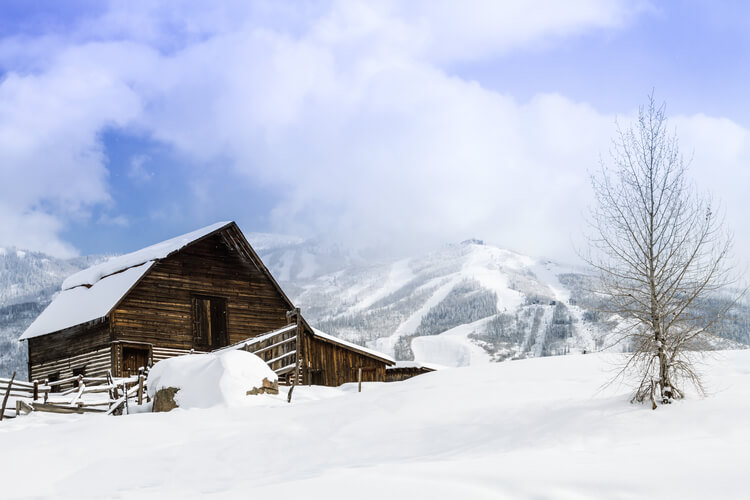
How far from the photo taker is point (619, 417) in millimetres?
11625

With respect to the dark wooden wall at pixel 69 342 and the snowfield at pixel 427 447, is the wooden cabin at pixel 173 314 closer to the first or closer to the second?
the dark wooden wall at pixel 69 342

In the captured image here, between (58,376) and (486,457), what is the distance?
25.8 metres

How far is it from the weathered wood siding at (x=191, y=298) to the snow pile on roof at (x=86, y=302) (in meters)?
0.43

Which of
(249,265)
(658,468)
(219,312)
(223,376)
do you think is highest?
(249,265)

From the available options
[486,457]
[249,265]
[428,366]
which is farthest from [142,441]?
[428,366]

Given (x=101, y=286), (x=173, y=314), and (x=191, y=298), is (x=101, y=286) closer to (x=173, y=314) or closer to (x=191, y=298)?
(x=173, y=314)

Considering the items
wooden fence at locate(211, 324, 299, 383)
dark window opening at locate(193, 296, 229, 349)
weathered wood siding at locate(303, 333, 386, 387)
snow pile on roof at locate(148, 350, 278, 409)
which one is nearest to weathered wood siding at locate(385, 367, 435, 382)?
weathered wood siding at locate(303, 333, 386, 387)

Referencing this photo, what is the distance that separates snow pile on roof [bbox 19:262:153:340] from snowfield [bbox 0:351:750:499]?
13.8m

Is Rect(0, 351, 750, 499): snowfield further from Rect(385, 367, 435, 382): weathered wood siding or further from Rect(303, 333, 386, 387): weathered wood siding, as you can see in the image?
Rect(385, 367, 435, 382): weathered wood siding

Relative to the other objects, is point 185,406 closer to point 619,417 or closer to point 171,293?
point 619,417

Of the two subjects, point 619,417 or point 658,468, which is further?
point 619,417

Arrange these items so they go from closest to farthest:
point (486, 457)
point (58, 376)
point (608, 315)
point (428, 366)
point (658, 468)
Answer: point (658, 468), point (486, 457), point (608, 315), point (58, 376), point (428, 366)

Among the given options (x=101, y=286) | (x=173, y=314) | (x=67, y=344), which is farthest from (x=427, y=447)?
(x=67, y=344)

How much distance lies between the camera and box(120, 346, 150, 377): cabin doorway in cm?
2833
